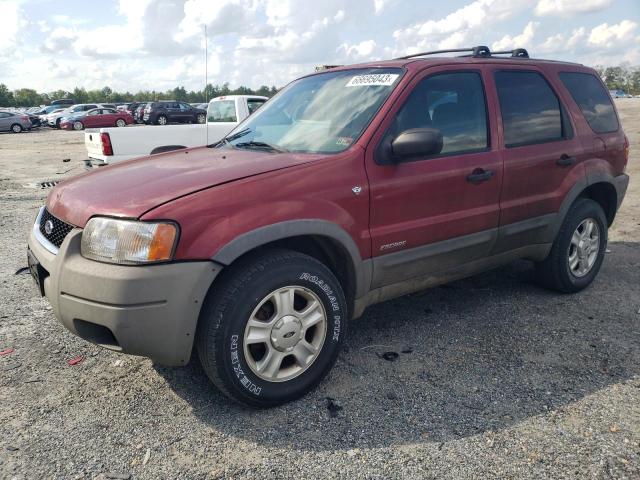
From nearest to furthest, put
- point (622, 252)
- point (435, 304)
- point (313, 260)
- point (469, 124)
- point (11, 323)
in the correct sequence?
point (313, 260) → point (469, 124) → point (11, 323) → point (435, 304) → point (622, 252)

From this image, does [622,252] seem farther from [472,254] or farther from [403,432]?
[403,432]

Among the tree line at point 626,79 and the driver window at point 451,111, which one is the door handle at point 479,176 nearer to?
the driver window at point 451,111

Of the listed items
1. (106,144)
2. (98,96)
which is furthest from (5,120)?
(98,96)

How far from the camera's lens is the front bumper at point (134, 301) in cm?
248

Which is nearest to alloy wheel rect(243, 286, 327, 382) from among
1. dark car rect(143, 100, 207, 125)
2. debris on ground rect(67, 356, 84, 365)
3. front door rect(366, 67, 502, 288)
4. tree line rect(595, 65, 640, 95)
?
front door rect(366, 67, 502, 288)

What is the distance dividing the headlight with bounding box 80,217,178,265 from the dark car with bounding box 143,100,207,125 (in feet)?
99.8

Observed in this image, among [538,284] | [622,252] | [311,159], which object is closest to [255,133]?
[311,159]

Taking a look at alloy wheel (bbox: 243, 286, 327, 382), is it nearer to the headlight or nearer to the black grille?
the headlight

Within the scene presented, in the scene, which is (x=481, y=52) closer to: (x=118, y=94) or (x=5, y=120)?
(x=5, y=120)

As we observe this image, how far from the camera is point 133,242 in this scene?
8.24 ft

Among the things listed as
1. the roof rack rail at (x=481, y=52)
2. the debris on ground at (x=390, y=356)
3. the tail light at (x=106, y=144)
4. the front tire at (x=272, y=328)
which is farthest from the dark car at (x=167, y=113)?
the front tire at (x=272, y=328)

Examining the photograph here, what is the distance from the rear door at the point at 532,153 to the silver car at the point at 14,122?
108 feet

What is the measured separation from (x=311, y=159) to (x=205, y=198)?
0.73 m

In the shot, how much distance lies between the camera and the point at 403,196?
3256 millimetres
